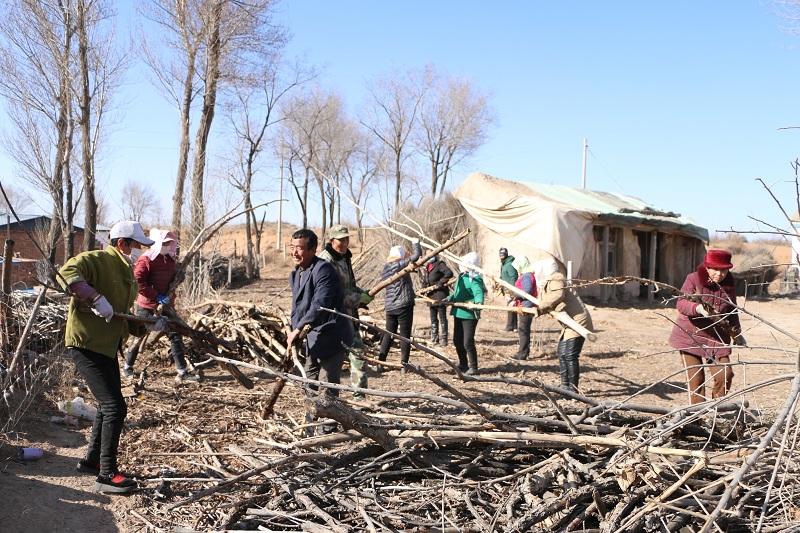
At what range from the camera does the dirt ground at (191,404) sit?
11.8 ft

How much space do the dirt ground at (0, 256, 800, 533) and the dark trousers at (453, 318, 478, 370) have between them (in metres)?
0.30

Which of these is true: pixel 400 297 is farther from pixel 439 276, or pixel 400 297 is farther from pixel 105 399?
pixel 105 399

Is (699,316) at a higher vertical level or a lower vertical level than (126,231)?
lower

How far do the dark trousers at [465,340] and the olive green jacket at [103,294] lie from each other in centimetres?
428

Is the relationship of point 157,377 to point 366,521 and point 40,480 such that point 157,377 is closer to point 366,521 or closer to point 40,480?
point 40,480

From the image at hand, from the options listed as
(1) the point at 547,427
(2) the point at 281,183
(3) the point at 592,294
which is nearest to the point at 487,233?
(3) the point at 592,294

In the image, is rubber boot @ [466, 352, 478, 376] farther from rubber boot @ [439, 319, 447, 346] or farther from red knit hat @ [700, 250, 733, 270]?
red knit hat @ [700, 250, 733, 270]

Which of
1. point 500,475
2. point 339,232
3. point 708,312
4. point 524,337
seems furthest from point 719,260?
point 524,337

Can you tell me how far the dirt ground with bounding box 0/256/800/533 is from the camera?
3586mm

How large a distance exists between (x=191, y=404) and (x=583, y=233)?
44.7ft

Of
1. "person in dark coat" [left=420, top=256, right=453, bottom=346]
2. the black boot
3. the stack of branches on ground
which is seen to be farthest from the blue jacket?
"person in dark coat" [left=420, top=256, right=453, bottom=346]

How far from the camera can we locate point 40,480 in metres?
4.00

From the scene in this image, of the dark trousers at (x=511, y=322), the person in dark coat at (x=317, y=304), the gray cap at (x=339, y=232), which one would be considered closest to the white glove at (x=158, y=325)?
the person in dark coat at (x=317, y=304)

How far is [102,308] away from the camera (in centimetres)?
Result: 381
